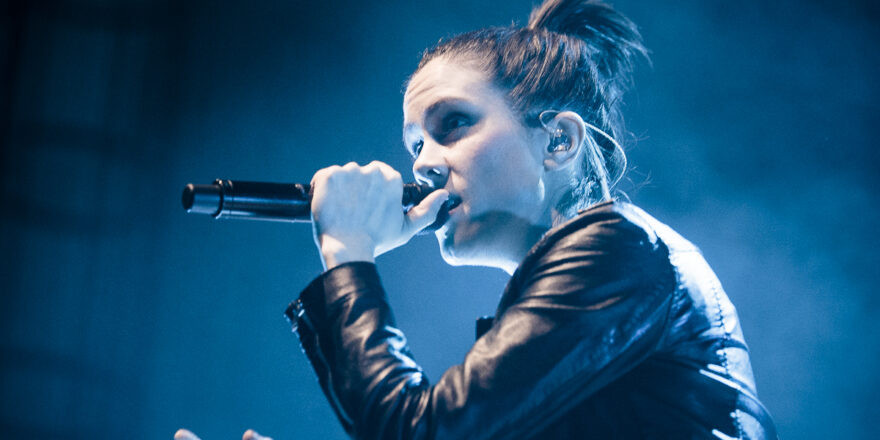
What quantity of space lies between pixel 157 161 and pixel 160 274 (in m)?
0.43

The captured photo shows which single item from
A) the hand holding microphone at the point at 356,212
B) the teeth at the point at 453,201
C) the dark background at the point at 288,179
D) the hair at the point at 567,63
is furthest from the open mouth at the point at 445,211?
the dark background at the point at 288,179

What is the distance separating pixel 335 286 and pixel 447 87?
0.57 m

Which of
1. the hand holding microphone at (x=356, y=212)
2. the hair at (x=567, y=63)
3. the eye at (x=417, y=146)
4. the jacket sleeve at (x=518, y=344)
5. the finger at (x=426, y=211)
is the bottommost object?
the jacket sleeve at (x=518, y=344)

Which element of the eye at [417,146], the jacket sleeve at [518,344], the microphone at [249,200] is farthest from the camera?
the eye at [417,146]

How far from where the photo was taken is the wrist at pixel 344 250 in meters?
0.98

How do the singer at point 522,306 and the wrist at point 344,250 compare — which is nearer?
the singer at point 522,306

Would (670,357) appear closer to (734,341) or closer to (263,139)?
(734,341)

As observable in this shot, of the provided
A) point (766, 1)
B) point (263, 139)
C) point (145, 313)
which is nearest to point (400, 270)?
point (263, 139)

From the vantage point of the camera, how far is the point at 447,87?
1334 mm

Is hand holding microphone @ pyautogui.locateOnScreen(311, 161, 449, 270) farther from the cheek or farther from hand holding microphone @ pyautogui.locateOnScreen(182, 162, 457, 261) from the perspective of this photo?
the cheek

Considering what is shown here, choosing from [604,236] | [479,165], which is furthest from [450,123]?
[604,236]

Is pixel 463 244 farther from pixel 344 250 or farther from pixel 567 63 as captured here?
pixel 567 63

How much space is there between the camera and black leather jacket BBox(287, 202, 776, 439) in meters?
0.81

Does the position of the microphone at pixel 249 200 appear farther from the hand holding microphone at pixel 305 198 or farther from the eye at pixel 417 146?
the eye at pixel 417 146
